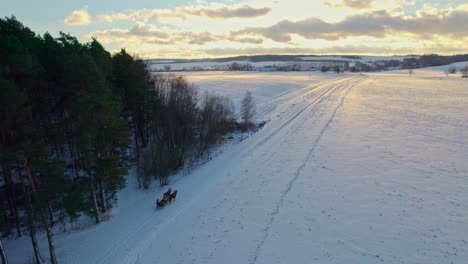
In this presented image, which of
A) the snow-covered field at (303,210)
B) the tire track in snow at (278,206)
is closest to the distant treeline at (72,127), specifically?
the snow-covered field at (303,210)

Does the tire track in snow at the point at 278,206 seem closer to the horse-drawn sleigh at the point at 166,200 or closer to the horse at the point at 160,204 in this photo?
the horse-drawn sleigh at the point at 166,200

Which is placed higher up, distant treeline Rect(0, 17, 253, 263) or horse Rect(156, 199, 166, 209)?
distant treeline Rect(0, 17, 253, 263)

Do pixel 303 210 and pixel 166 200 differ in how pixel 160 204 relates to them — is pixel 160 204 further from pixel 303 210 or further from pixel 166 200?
pixel 303 210

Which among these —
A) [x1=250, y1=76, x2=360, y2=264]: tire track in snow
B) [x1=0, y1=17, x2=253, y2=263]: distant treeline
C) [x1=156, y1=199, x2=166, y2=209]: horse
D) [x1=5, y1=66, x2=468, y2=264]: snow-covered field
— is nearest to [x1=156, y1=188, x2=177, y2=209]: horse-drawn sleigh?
[x1=156, y1=199, x2=166, y2=209]: horse

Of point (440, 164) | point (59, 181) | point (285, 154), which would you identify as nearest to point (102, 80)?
point (59, 181)

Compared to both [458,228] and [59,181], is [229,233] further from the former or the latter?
[458,228]

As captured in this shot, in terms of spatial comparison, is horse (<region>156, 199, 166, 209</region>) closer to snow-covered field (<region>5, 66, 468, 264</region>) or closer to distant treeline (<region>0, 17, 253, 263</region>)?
snow-covered field (<region>5, 66, 468, 264</region>)

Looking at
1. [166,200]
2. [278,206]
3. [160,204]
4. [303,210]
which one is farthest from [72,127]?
[303,210]
